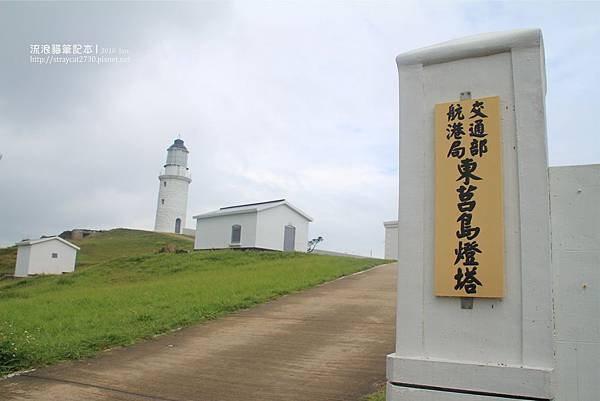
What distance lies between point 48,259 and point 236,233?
38.5 feet

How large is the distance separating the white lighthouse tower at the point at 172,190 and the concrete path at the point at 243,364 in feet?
136

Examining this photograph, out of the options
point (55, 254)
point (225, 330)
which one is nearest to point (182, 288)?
point (225, 330)

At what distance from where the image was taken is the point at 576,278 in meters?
3.68

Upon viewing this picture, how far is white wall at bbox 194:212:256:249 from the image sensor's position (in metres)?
25.9

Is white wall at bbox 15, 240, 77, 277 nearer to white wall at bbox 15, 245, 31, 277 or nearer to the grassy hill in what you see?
white wall at bbox 15, 245, 31, 277

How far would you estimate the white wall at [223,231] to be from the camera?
2588 cm

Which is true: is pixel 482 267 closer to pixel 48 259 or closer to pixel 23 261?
pixel 48 259

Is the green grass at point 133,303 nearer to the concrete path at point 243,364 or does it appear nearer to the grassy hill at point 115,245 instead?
the concrete path at point 243,364

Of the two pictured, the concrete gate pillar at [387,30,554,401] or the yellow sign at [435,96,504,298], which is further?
the yellow sign at [435,96,504,298]

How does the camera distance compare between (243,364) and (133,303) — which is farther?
(133,303)

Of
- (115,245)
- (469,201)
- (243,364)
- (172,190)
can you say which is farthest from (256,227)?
(172,190)

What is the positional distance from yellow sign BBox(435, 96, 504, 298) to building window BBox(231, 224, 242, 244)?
22.9 m

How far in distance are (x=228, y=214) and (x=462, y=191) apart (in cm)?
2387

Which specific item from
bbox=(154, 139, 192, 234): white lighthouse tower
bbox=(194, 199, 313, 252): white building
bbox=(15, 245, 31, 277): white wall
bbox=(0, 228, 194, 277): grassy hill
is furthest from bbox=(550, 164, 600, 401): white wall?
bbox=(154, 139, 192, 234): white lighthouse tower
